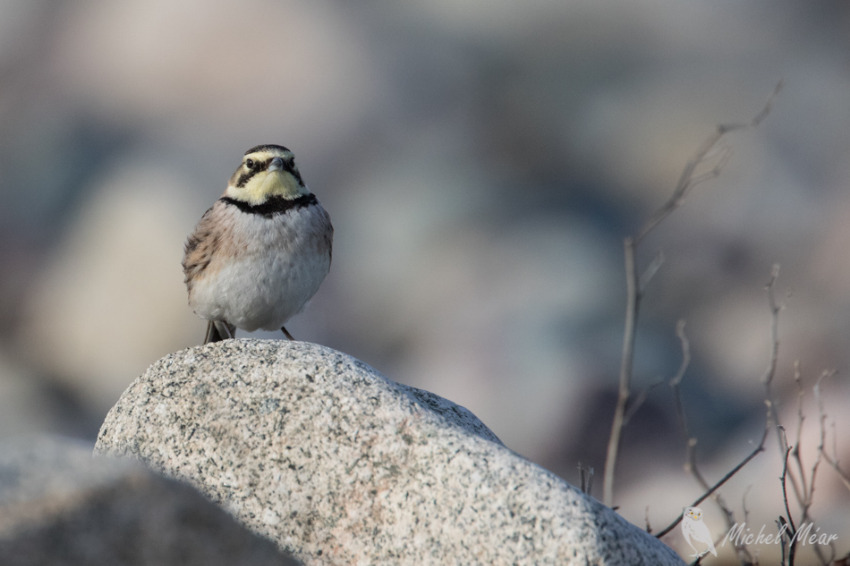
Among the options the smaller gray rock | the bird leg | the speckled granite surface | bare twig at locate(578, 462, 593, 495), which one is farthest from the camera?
the bird leg

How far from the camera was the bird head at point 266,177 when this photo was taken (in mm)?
6250

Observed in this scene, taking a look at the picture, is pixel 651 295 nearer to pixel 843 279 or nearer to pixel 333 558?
pixel 843 279

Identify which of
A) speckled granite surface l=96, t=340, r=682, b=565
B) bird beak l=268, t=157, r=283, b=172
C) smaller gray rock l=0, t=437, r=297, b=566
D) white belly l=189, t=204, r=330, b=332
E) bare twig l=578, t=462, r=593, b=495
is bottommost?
smaller gray rock l=0, t=437, r=297, b=566

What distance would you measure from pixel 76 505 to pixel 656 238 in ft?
34.1

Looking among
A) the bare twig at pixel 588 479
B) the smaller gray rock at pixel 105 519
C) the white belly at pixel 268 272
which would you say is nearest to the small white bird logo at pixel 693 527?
the bare twig at pixel 588 479

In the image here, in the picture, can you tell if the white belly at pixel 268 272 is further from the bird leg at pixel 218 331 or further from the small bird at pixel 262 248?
the bird leg at pixel 218 331

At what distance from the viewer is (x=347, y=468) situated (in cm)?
423

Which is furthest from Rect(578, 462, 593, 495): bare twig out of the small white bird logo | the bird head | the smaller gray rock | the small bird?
the smaller gray rock

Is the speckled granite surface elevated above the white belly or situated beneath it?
situated beneath

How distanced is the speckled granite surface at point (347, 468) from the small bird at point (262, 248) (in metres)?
1.45

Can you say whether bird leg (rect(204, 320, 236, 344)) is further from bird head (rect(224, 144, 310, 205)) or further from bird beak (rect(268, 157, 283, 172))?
bird beak (rect(268, 157, 283, 172))

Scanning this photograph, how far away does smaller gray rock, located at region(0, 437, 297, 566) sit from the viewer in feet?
9.29

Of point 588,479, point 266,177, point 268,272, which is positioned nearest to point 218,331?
point 268,272

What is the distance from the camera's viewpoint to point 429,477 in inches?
162
